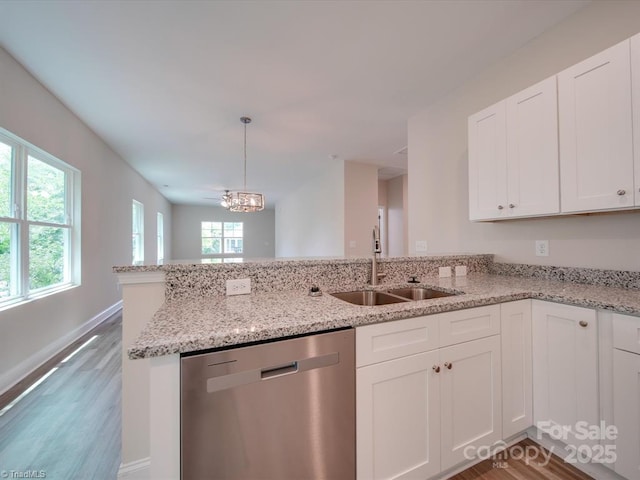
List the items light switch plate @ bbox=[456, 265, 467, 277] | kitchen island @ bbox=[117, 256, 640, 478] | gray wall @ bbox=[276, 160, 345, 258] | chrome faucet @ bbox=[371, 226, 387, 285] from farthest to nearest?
gray wall @ bbox=[276, 160, 345, 258] < light switch plate @ bbox=[456, 265, 467, 277] < chrome faucet @ bbox=[371, 226, 387, 285] < kitchen island @ bbox=[117, 256, 640, 478]

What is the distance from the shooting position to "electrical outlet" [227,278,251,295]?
52.7 inches

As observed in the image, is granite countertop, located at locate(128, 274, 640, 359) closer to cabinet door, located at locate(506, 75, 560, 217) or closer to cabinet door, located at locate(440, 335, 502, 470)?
cabinet door, located at locate(440, 335, 502, 470)

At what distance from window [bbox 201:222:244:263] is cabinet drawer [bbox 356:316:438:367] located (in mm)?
10079

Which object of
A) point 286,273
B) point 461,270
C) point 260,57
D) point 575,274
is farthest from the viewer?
point 260,57

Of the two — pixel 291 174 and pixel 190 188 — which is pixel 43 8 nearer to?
pixel 291 174

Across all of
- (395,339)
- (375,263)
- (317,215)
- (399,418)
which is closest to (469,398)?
(399,418)

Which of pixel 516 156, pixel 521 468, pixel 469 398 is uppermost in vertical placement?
pixel 516 156

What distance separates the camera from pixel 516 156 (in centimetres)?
174

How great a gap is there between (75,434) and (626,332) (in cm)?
298

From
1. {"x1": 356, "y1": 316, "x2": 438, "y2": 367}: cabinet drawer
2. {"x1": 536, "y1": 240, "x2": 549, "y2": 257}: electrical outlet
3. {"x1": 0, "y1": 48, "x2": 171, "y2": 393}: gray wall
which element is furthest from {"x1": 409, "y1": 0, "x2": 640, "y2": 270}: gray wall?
{"x1": 0, "y1": 48, "x2": 171, "y2": 393}: gray wall

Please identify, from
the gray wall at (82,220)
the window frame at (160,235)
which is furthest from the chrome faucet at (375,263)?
the window frame at (160,235)

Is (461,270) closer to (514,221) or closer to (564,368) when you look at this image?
(514,221)

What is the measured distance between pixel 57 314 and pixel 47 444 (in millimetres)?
1858

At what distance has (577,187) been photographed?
1466 mm
